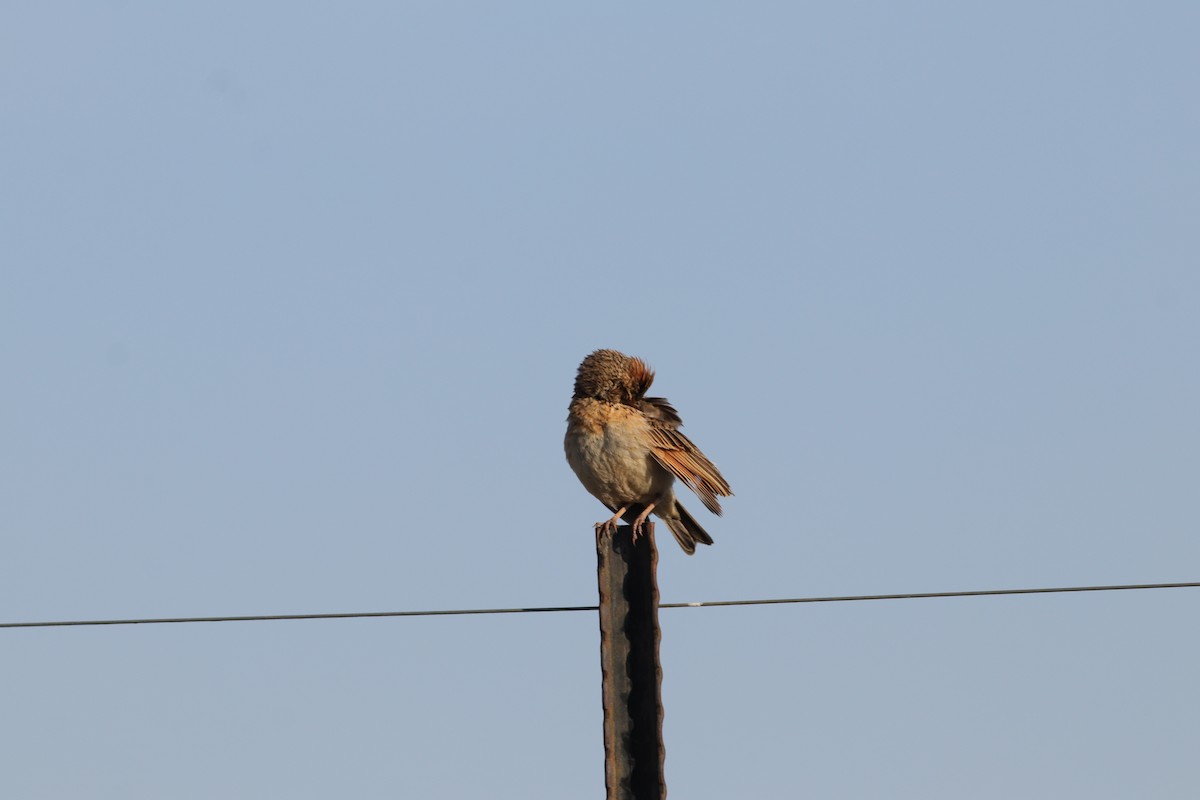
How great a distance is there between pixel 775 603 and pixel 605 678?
75 cm

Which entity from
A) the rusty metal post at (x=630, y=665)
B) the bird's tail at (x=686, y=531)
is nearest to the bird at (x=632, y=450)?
the bird's tail at (x=686, y=531)

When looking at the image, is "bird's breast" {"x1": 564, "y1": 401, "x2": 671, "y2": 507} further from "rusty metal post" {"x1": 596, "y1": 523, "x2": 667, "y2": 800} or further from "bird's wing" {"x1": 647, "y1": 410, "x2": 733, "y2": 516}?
"rusty metal post" {"x1": 596, "y1": 523, "x2": 667, "y2": 800}

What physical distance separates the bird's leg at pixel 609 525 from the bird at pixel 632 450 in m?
0.03

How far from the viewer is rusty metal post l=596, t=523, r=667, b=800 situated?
6.93m

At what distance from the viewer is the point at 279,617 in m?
7.16

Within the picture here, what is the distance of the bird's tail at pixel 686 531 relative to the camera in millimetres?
10320

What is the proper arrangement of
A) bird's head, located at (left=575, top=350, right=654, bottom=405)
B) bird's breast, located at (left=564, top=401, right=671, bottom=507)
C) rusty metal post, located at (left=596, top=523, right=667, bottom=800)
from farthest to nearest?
bird's head, located at (left=575, top=350, right=654, bottom=405), bird's breast, located at (left=564, top=401, right=671, bottom=507), rusty metal post, located at (left=596, top=523, right=667, bottom=800)

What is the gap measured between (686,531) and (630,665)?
3256 mm

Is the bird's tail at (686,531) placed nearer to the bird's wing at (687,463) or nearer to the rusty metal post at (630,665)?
the bird's wing at (687,463)

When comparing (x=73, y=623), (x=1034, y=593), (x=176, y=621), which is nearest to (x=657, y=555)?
(x=1034, y=593)

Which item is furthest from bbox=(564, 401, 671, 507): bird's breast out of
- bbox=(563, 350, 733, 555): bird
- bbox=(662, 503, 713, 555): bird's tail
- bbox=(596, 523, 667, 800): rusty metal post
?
bbox=(596, 523, 667, 800): rusty metal post

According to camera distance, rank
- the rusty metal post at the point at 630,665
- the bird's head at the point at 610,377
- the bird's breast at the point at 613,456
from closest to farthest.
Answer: the rusty metal post at the point at 630,665
the bird's breast at the point at 613,456
the bird's head at the point at 610,377

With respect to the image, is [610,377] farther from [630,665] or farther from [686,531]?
[630,665]

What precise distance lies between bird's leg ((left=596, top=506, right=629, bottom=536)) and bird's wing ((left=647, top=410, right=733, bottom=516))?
14.6 inches
